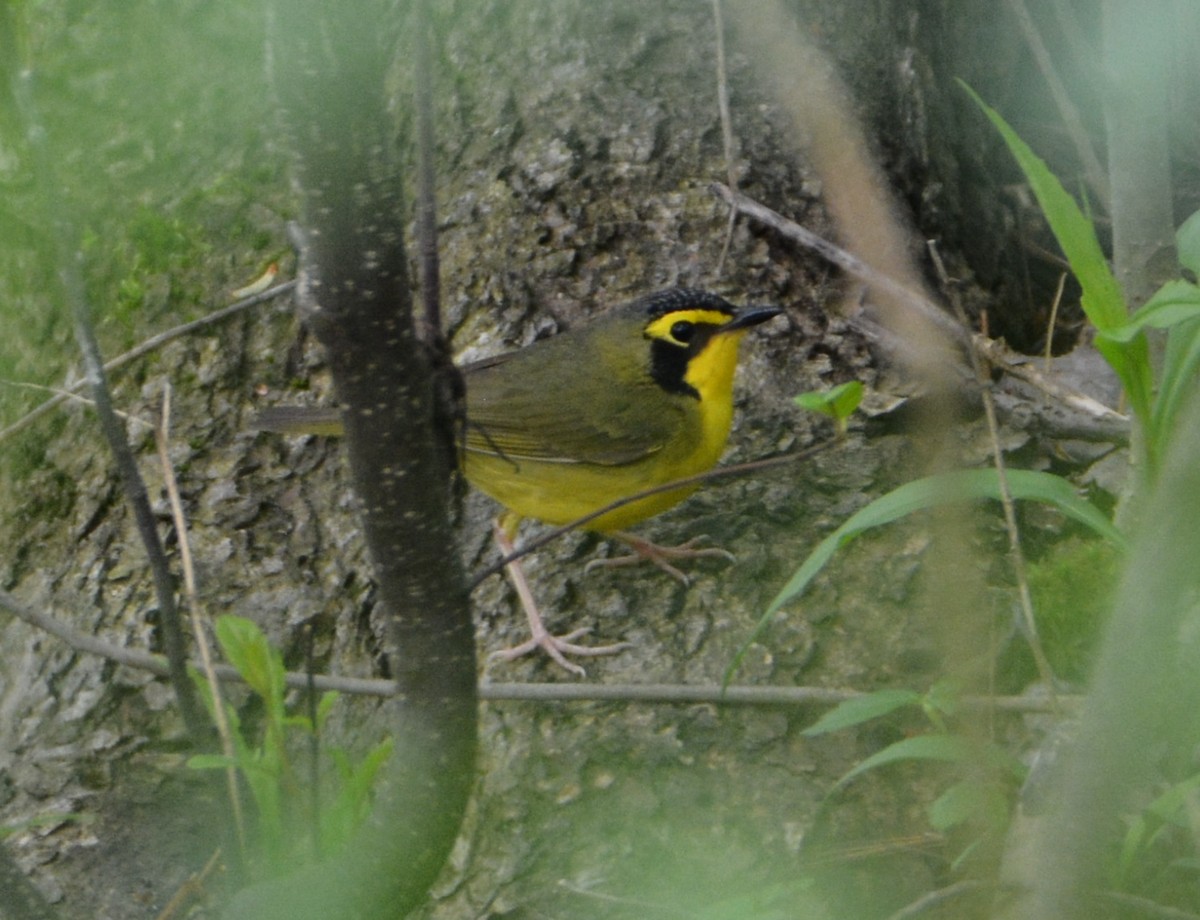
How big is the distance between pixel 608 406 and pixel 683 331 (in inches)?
17.1

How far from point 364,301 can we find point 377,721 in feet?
6.45

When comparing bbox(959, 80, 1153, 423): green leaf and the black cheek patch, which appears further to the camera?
the black cheek patch

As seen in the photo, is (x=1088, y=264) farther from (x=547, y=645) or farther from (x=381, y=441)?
(x=547, y=645)

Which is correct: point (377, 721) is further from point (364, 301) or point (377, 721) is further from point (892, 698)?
point (364, 301)

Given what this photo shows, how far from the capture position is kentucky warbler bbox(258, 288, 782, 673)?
4.31 m

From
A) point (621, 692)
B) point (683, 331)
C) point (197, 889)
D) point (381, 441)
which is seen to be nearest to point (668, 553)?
point (621, 692)

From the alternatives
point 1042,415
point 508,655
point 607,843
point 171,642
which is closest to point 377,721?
point 508,655

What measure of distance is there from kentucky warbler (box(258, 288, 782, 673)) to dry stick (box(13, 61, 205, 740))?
195 cm

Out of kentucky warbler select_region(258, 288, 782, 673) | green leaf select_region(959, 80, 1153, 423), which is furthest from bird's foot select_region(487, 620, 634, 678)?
green leaf select_region(959, 80, 1153, 423)

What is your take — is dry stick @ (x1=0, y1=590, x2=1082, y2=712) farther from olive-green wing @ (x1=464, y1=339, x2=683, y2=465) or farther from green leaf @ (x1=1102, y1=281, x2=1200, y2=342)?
olive-green wing @ (x1=464, y1=339, x2=683, y2=465)

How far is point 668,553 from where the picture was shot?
370 cm

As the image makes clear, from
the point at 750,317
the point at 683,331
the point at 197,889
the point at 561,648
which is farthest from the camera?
the point at 683,331

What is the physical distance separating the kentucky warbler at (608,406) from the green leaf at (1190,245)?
1.54m

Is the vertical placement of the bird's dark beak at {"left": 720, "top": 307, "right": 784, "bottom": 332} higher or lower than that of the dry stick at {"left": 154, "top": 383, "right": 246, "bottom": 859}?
lower
